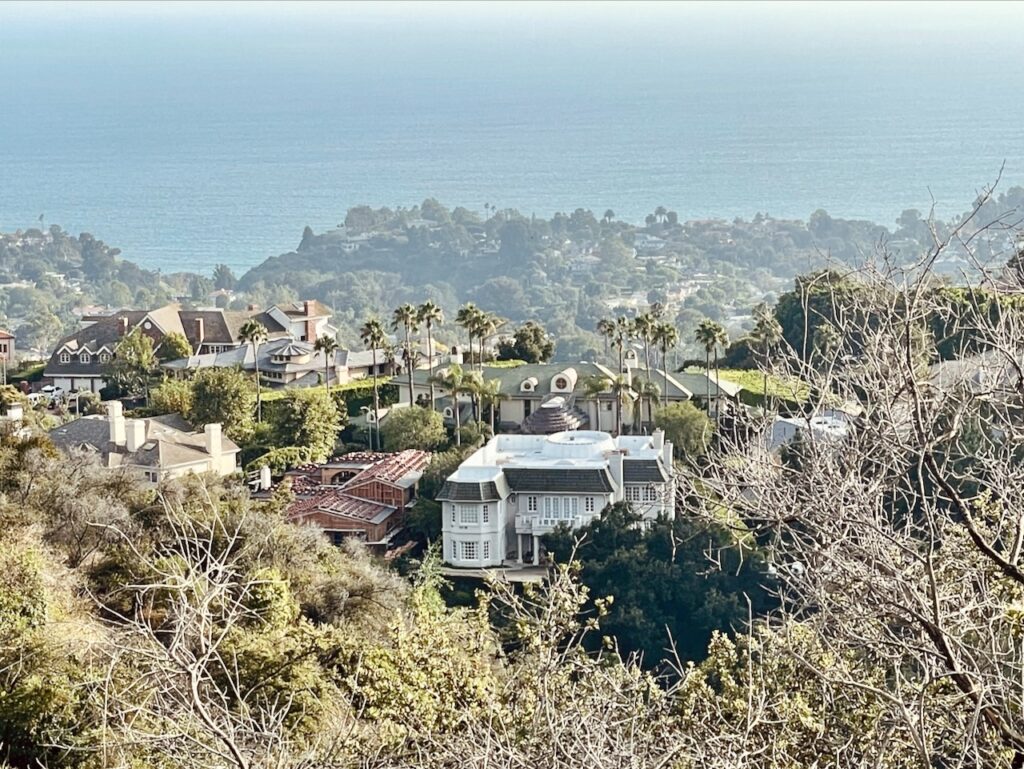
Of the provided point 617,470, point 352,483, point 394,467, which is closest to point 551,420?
point 394,467

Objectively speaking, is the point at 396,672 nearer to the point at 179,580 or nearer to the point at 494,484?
the point at 179,580

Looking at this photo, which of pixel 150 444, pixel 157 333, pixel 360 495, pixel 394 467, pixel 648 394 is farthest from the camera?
pixel 157 333

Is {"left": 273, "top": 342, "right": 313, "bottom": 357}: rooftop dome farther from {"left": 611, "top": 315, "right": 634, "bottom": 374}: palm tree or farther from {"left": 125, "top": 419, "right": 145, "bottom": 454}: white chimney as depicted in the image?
{"left": 125, "top": 419, "right": 145, "bottom": 454}: white chimney

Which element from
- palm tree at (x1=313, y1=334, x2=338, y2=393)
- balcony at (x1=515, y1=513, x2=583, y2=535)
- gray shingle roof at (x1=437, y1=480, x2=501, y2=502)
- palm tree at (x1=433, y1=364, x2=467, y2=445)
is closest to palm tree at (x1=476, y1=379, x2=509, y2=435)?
palm tree at (x1=433, y1=364, x2=467, y2=445)

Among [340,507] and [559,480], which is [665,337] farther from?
[340,507]

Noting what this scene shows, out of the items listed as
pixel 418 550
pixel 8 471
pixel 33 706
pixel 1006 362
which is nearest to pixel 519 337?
pixel 418 550

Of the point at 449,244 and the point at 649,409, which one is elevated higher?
the point at 649,409
